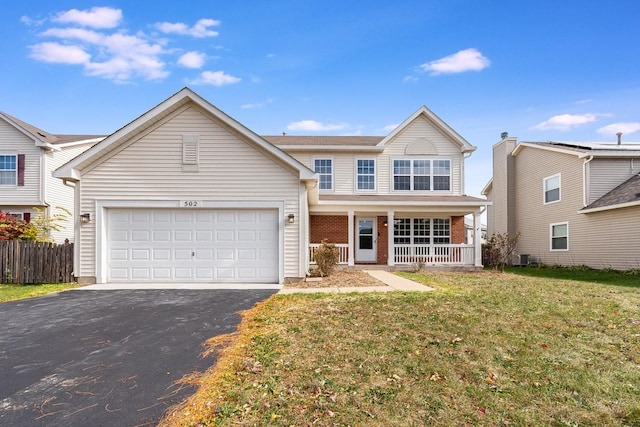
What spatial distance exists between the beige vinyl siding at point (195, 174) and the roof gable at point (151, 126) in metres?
0.20

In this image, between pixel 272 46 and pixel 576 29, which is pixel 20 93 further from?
pixel 576 29

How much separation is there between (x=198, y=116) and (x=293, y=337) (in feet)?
28.5

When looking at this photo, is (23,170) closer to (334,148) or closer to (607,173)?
(334,148)

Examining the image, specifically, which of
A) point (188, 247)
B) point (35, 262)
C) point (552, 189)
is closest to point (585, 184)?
point (552, 189)

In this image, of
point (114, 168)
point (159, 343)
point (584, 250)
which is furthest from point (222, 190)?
point (584, 250)

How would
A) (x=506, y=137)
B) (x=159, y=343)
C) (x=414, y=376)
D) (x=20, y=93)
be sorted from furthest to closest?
1. (x=506, y=137)
2. (x=20, y=93)
3. (x=159, y=343)
4. (x=414, y=376)

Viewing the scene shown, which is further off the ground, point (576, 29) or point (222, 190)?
point (576, 29)

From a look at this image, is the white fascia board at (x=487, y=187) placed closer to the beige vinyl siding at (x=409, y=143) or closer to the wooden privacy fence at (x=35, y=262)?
the beige vinyl siding at (x=409, y=143)

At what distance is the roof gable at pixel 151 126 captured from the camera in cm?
1067

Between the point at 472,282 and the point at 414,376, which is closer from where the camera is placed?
the point at 414,376

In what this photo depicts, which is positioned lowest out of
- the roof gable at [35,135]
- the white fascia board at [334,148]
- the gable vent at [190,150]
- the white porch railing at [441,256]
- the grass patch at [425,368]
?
the grass patch at [425,368]

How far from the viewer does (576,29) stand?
44.4ft

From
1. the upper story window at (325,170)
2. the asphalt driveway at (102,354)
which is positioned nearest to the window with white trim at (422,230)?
the upper story window at (325,170)

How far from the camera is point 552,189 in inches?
731
